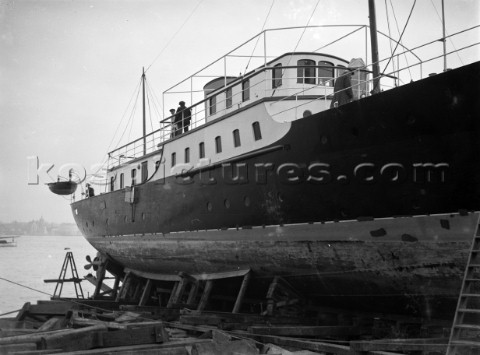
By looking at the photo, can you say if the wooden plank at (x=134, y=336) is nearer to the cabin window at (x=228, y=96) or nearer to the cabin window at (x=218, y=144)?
the cabin window at (x=218, y=144)

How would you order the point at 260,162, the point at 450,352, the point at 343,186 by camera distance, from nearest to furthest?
the point at 450,352, the point at 343,186, the point at 260,162

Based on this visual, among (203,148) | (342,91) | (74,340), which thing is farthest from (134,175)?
(74,340)

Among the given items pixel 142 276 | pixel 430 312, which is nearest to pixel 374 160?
pixel 430 312

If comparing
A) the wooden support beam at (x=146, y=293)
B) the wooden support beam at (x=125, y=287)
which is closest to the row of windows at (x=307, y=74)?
the wooden support beam at (x=146, y=293)

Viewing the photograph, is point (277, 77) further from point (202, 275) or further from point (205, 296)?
point (205, 296)

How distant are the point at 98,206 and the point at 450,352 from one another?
594 inches

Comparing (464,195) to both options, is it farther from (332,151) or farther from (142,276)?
(142,276)

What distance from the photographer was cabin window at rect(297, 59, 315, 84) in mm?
11852

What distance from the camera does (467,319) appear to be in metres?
5.68

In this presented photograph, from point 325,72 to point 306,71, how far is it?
1.64 feet

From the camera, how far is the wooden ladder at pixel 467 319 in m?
5.27

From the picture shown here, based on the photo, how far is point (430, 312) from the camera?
8.00 m

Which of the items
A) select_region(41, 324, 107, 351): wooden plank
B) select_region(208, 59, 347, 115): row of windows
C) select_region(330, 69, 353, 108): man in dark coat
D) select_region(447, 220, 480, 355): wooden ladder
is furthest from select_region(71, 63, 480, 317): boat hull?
select_region(41, 324, 107, 351): wooden plank

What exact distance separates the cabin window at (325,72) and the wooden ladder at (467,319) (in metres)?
6.58
